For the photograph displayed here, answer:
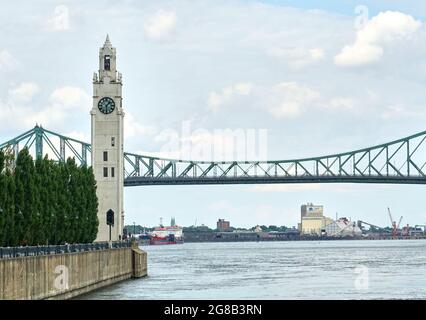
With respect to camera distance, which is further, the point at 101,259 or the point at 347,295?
the point at 101,259

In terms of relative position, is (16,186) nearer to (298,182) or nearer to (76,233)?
(76,233)

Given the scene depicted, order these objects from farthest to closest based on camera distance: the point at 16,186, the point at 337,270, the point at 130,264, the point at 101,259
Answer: the point at 337,270 < the point at 130,264 < the point at 101,259 < the point at 16,186

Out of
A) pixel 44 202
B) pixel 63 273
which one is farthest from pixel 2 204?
pixel 44 202

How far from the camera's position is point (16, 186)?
62219 millimetres

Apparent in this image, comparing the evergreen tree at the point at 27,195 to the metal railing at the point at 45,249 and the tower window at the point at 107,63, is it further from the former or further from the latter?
the tower window at the point at 107,63

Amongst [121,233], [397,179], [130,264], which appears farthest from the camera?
[397,179]

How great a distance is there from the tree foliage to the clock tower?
59.7 ft

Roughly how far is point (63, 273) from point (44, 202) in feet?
43.8

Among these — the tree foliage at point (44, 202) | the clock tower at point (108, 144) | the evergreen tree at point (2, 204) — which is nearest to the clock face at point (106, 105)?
the clock tower at point (108, 144)

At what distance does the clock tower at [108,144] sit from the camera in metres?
109

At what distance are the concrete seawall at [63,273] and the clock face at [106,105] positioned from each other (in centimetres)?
2289

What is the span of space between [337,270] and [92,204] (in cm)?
2471

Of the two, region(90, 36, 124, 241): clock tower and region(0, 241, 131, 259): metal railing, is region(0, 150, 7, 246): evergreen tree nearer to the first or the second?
region(0, 241, 131, 259): metal railing
